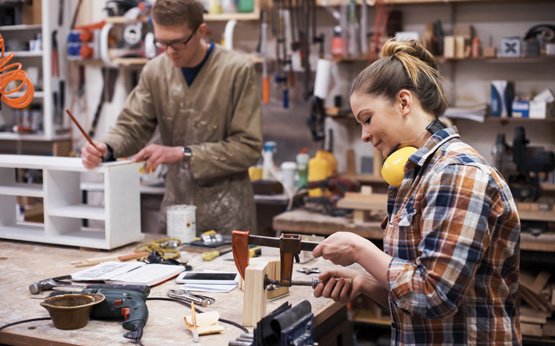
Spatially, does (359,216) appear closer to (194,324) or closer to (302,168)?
(302,168)

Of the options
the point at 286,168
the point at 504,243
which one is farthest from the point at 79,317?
the point at 286,168

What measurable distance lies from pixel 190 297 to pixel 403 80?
907 millimetres

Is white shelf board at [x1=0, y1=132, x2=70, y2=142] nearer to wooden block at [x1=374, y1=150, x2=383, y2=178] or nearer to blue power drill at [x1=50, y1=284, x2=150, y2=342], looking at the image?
wooden block at [x1=374, y1=150, x2=383, y2=178]

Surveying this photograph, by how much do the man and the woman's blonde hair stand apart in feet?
5.17

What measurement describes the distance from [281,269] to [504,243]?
0.60m

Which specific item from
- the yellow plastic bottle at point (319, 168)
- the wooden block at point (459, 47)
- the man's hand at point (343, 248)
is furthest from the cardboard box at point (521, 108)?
the man's hand at point (343, 248)

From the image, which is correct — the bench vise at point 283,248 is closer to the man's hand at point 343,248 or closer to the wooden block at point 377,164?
the man's hand at point 343,248

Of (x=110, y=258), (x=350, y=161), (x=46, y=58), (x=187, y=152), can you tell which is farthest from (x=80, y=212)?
(x=46, y=58)

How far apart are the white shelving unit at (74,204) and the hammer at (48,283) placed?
0.49m

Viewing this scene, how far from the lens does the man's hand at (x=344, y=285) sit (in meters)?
1.79

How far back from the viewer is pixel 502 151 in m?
3.81

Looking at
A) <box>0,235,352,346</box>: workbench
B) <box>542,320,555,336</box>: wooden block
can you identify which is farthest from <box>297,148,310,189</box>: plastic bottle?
<box>0,235,352,346</box>: workbench

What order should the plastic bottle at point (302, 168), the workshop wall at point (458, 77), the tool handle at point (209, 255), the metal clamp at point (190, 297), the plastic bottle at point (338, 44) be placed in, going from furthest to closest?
the plastic bottle at point (302, 168), the plastic bottle at point (338, 44), the workshop wall at point (458, 77), the tool handle at point (209, 255), the metal clamp at point (190, 297)

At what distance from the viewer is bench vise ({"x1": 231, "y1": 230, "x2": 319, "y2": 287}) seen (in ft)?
5.90
